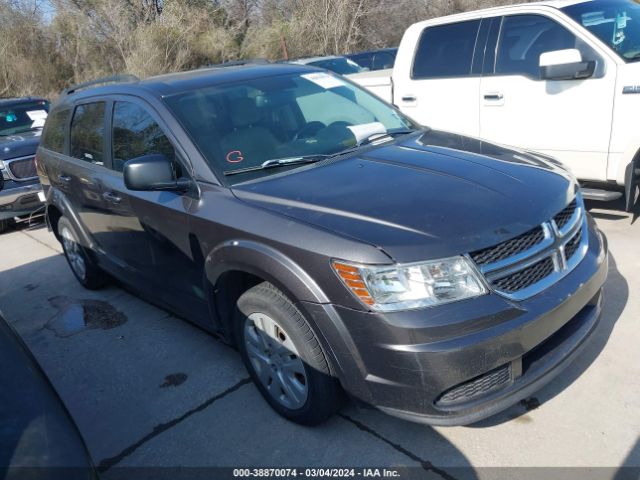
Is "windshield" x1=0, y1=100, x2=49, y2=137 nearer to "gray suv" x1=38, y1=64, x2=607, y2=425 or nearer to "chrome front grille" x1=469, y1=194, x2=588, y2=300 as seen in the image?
"gray suv" x1=38, y1=64, x2=607, y2=425

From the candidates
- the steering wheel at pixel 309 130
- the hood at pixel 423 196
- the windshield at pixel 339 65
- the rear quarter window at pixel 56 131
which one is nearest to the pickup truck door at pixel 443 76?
the hood at pixel 423 196

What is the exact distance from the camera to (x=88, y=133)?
4324mm

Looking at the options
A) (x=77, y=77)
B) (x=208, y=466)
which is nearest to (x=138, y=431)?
(x=208, y=466)

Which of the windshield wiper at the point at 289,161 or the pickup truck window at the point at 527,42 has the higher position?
the pickup truck window at the point at 527,42

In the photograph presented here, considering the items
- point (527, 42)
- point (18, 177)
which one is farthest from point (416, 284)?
point (18, 177)

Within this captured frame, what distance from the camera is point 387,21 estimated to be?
2489 cm

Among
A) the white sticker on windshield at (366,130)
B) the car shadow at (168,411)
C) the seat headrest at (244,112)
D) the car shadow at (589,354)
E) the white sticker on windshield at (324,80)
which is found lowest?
the car shadow at (168,411)

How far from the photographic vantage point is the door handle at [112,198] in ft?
12.5

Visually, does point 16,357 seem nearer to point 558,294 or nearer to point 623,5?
point 558,294

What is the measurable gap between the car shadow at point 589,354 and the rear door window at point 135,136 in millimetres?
2274

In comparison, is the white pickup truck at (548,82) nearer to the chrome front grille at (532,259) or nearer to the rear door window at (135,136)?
the chrome front grille at (532,259)

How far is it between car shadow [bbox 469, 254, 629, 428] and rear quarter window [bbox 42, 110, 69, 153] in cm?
407

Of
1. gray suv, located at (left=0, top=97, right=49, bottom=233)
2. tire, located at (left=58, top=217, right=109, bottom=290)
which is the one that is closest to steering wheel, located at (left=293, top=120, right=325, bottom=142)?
tire, located at (left=58, top=217, right=109, bottom=290)

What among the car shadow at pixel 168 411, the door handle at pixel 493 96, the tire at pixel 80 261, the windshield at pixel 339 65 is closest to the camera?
the car shadow at pixel 168 411
